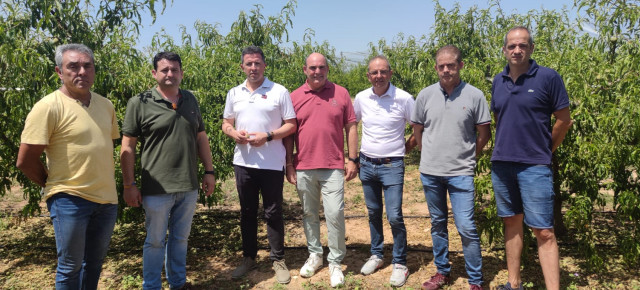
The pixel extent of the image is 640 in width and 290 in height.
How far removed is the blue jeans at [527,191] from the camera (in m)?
3.06

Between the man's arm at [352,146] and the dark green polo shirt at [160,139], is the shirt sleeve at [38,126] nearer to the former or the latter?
the dark green polo shirt at [160,139]

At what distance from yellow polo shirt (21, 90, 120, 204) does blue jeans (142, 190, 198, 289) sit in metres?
0.50

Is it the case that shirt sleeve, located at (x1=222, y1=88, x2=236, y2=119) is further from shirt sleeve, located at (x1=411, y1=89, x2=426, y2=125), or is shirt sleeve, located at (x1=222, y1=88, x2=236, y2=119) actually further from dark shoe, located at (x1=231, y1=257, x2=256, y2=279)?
shirt sleeve, located at (x1=411, y1=89, x2=426, y2=125)

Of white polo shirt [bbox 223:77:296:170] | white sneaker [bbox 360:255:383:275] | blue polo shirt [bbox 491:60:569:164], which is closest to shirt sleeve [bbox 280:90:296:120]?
white polo shirt [bbox 223:77:296:170]

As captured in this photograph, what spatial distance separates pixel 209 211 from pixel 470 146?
4673 millimetres

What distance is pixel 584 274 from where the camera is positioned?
396 cm

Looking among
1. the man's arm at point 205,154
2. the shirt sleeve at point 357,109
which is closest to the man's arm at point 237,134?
the man's arm at point 205,154

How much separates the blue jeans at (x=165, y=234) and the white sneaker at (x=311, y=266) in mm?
1066

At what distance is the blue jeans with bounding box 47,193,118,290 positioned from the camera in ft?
8.91

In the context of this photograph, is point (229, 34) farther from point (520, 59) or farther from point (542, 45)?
point (520, 59)

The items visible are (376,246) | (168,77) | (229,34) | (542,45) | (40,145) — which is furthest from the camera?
(229,34)

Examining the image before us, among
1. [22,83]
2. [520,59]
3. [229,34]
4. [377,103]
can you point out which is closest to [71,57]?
[22,83]

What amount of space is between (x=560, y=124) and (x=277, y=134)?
2135mm

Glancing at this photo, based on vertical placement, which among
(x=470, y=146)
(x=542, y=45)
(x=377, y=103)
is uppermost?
(x=542, y=45)
